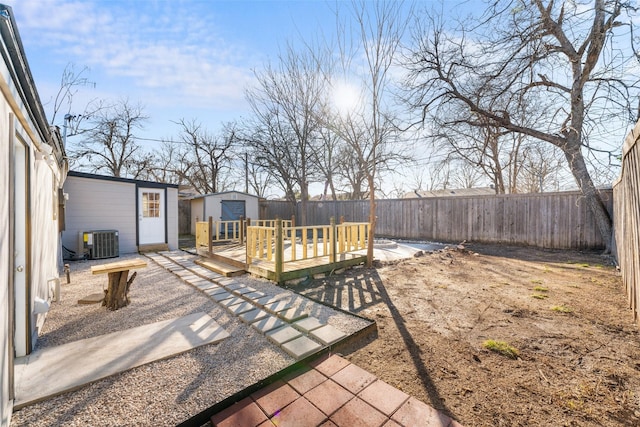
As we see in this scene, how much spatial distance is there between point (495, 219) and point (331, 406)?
8698 mm

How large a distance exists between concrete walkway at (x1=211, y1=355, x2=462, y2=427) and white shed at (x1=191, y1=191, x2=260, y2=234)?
9985 mm

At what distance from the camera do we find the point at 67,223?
6277 millimetres

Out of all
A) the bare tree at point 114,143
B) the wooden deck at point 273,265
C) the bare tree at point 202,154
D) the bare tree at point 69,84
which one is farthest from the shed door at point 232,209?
the bare tree at point 114,143

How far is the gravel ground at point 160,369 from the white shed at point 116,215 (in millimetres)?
3501

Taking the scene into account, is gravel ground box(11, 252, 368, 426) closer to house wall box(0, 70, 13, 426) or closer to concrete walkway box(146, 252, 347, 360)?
concrete walkway box(146, 252, 347, 360)

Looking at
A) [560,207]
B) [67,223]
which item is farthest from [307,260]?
[560,207]

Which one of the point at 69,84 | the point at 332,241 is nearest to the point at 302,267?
the point at 332,241

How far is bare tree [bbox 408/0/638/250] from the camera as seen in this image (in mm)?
4551

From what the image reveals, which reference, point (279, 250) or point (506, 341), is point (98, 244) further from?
point (506, 341)

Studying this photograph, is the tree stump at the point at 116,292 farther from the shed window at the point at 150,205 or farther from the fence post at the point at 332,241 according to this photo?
the shed window at the point at 150,205

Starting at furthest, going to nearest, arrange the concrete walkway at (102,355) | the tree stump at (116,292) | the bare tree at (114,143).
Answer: the bare tree at (114,143) < the tree stump at (116,292) < the concrete walkway at (102,355)

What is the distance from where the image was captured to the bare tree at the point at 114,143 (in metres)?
14.3

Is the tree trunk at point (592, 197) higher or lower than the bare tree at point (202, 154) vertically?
lower

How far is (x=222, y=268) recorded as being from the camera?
473cm
